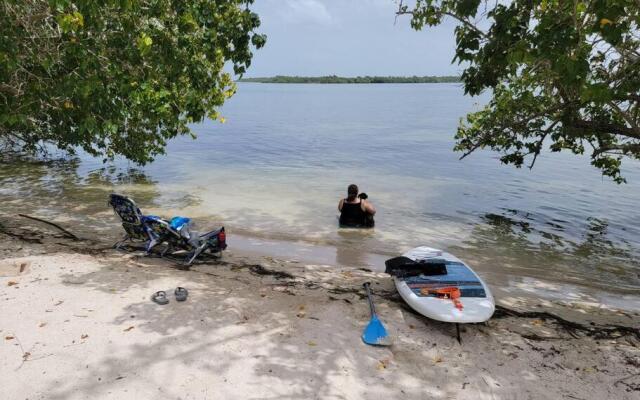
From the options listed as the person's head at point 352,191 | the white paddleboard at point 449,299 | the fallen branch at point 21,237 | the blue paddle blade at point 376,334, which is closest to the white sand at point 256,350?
the blue paddle blade at point 376,334

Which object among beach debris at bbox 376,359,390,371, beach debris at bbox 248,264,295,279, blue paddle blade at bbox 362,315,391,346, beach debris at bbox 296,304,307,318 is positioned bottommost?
beach debris at bbox 248,264,295,279

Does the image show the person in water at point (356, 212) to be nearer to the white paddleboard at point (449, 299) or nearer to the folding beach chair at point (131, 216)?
the white paddleboard at point (449, 299)

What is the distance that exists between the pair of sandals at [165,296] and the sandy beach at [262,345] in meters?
0.09

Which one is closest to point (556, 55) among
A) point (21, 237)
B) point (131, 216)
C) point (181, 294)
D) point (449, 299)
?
point (449, 299)

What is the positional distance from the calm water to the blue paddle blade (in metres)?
4.29

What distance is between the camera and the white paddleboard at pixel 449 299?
6047mm

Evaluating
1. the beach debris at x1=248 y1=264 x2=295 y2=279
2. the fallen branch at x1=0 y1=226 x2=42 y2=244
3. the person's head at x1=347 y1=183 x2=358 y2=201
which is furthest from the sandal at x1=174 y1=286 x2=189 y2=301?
the person's head at x1=347 y1=183 x2=358 y2=201

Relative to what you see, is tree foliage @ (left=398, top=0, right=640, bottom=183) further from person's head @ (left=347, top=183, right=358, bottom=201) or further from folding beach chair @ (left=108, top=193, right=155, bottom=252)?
folding beach chair @ (left=108, top=193, right=155, bottom=252)

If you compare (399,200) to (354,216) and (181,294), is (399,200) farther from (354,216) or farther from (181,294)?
(181,294)

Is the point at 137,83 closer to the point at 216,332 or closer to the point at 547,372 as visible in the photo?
the point at 216,332

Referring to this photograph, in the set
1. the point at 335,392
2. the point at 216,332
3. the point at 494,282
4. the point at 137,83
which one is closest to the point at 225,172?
the point at 137,83

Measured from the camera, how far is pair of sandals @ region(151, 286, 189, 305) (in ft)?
21.0

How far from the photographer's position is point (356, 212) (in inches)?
497

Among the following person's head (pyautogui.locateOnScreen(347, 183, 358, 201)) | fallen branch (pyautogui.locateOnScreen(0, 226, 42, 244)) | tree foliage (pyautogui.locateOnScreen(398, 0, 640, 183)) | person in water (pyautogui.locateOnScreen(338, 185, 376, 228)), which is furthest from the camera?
person in water (pyautogui.locateOnScreen(338, 185, 376, 228))
